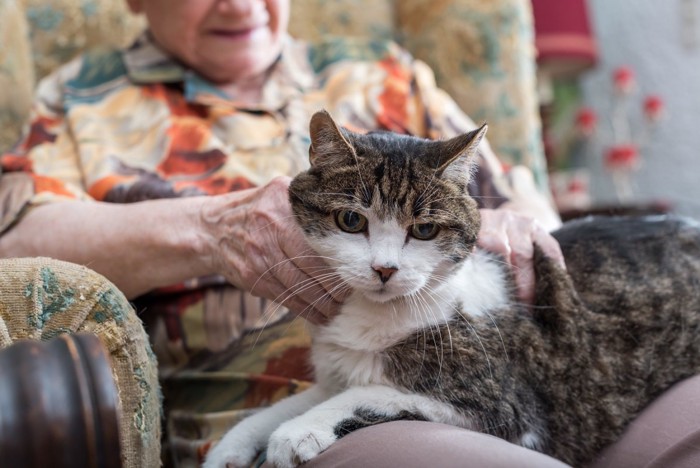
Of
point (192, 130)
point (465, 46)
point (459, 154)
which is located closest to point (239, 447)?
point (459, 154)

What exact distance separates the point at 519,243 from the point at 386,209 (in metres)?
0.32

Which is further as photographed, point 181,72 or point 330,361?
point 181,72

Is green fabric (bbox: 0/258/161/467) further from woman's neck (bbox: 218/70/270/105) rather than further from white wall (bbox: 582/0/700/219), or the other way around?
white wall (bbox: 582/0/700/219)

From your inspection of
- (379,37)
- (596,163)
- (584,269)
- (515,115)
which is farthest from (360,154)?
(596,163)

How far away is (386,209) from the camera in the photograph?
968 millimetres

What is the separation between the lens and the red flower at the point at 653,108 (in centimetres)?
287

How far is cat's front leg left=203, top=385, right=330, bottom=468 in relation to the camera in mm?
1026

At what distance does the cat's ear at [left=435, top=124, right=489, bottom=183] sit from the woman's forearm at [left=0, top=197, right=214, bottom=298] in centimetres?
44

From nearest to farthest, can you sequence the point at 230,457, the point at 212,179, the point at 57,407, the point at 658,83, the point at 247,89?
the point at 57,407 → the point at 230,457 → the point at 212,179 → the point at 247,89 → the point at 658,83

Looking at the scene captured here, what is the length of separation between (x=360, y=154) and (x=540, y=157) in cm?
96

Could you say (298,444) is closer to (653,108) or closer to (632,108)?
(653,108)

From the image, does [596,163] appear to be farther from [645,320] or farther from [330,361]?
[330,361]

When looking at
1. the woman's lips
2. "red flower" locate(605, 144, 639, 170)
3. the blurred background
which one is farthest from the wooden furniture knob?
"red flower" locate(605, 144, 639, 170)

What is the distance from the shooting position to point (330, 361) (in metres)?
1.06
